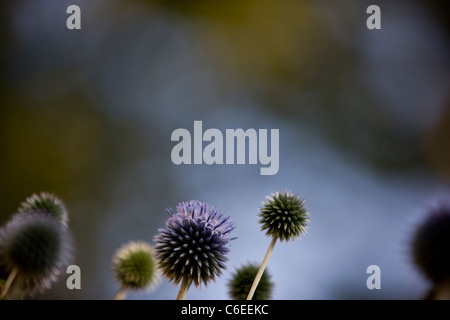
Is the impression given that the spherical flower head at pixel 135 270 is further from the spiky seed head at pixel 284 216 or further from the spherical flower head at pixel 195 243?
the spiky seed head at pixel 284 216

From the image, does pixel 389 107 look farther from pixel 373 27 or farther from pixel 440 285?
pixel 440 285

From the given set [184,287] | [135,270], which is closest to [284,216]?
[184,287]

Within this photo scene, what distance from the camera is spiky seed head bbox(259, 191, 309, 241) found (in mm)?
1641

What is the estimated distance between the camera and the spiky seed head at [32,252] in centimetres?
131

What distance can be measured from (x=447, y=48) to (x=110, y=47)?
2683mm

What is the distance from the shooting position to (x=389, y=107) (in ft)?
11.6

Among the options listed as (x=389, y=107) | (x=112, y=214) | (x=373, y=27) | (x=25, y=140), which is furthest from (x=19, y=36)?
(x=389, y=107)

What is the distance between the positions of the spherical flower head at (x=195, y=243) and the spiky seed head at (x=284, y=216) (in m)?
0.16

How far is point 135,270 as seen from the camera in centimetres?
197

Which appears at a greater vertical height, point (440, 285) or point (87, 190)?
point (87, 190)

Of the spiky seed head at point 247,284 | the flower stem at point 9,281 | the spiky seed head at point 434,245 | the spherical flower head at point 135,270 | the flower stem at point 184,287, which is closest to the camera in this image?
the flower stem at point 9,281

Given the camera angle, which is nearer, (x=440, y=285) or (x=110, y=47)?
(x=440, y=285)

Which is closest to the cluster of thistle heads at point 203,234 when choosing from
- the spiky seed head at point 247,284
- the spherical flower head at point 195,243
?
the spherical flower head at point 195,243

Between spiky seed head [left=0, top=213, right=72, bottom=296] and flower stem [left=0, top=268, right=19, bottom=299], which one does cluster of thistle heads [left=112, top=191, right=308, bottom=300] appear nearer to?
spiky seed head [left=0, top=213, right=72, bottom=296]
